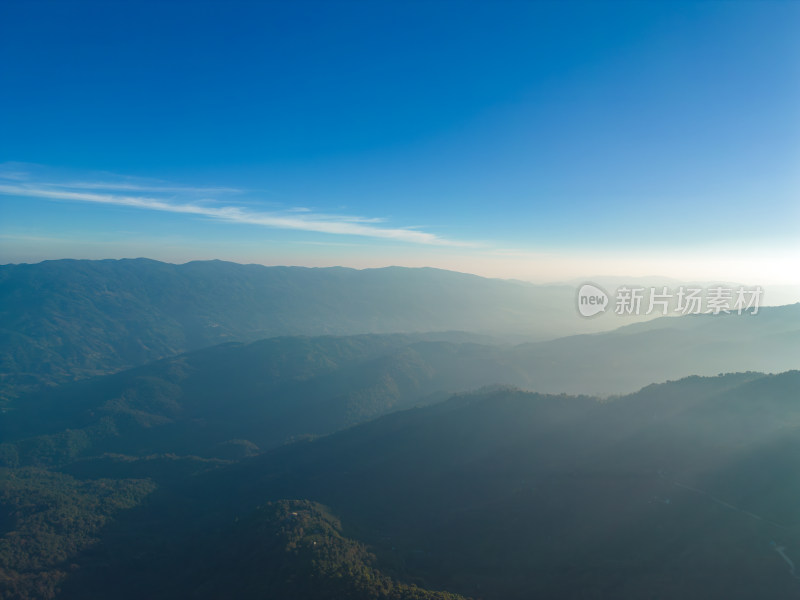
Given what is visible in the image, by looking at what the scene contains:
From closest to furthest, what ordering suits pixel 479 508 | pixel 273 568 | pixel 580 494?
pixel 273 568
pixel 580 494
pixel 479 508

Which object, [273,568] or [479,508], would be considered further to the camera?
[479,508]

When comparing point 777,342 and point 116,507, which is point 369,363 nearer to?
point 116,507

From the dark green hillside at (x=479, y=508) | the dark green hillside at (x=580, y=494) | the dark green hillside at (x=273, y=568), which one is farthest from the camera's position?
the dark green hillside at (x=273, y=568)

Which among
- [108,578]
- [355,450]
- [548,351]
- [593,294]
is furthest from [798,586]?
[548,351]

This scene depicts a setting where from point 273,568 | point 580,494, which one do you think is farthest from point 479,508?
point 273,568

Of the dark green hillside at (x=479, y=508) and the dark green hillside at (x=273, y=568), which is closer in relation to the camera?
the dark green hillside at (x=479, y=508)

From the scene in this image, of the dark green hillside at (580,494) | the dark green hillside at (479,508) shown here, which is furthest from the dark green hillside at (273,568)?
the dark green hillside at (580,494)

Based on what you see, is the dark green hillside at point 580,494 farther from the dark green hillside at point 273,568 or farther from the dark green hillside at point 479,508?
the dark green hillside at point 273,568

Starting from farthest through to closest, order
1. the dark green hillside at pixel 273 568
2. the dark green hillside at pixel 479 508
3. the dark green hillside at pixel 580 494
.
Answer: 1. the dark green hillside at pixel 273 568
2. the dark green hillside at pixel 479 508
3. the dark green hillside at pixel 580 494

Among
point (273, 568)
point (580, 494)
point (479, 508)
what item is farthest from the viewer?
point (479, 508)

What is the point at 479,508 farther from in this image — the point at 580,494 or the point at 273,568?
the point at 273,568

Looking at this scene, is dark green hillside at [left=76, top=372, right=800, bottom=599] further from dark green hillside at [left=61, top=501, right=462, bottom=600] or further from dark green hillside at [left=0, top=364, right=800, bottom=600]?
dark green hillside at [left=61, top=501, right=462, bottom=600]
